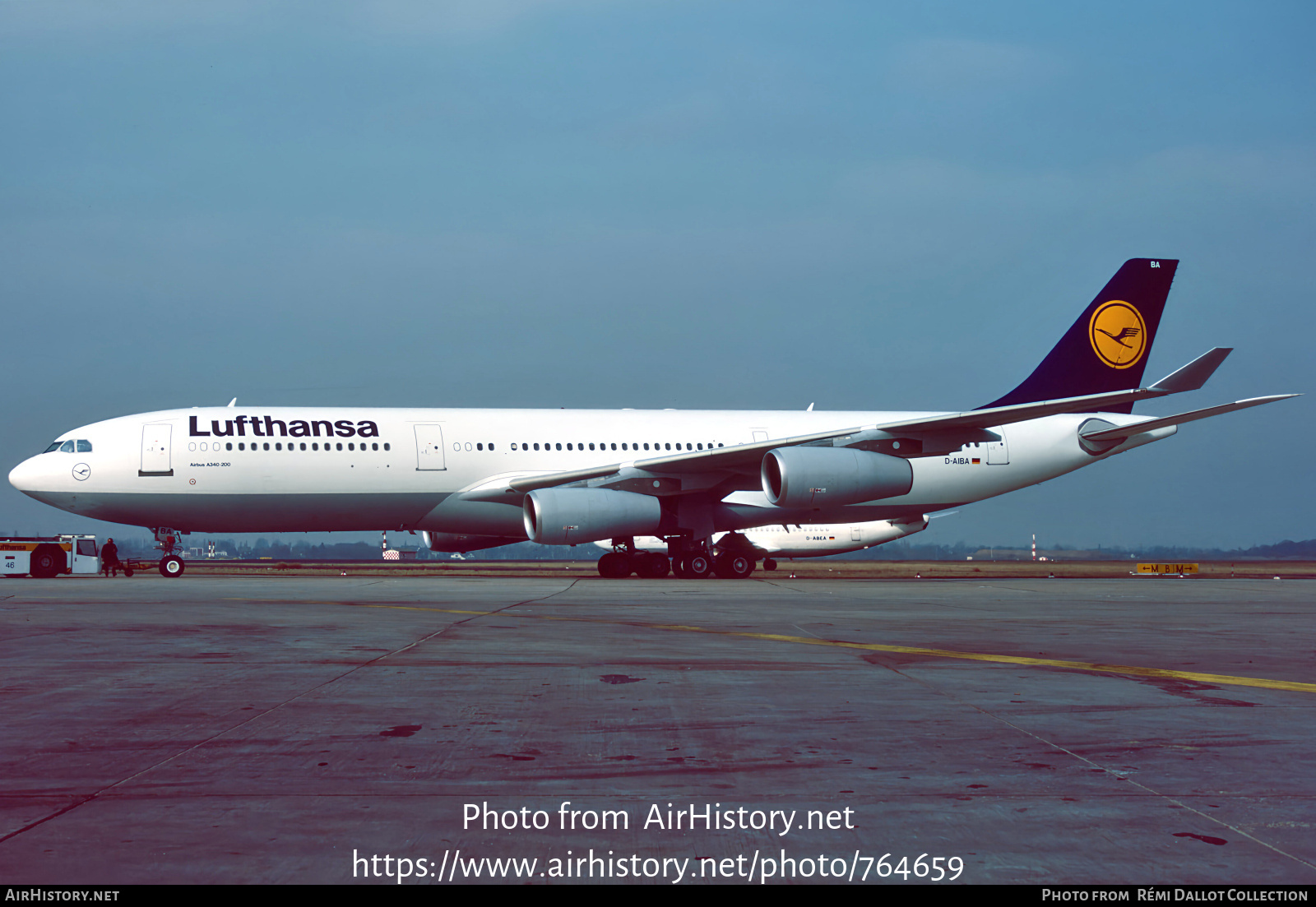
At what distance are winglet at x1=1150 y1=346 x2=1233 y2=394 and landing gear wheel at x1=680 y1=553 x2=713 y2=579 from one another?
1043cm

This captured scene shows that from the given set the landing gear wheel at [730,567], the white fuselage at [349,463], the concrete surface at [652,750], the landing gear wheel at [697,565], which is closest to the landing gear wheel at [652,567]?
the landing gear wheel at [697,565]

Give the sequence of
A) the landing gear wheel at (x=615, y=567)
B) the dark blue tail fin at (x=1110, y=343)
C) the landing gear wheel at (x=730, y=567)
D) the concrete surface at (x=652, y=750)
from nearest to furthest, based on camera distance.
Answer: the concrete surface at (x=652, y=750) → the landing gear wheel at (x=730, y=567) → the landing gear wheel at (x=615, y=567) → the dark blue tail fin at (x=1110, y=343)

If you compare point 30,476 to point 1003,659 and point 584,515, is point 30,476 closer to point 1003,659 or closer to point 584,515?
point 584,515

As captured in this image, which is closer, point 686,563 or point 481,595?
point 481,595

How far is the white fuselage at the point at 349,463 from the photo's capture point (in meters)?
22.7

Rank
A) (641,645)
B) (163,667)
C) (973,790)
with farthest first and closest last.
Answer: (641,645), (163,667), (973,790)

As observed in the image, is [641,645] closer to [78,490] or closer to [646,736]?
[646,736]

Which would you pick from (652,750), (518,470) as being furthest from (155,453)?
(652,750)

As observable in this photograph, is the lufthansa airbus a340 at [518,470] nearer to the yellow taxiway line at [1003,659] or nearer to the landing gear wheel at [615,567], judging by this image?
the landing gear wheel at [615,567]

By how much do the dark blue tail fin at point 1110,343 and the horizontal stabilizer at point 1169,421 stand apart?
1.17 metres

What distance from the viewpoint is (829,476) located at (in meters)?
22.3

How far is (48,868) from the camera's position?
319 centimetres
